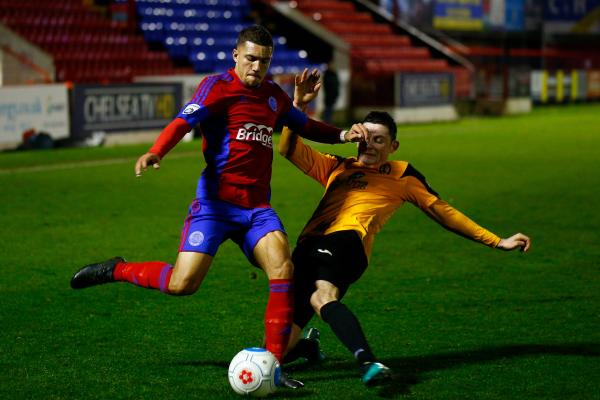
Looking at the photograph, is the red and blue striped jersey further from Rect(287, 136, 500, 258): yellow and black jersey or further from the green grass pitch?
the green grass pitch

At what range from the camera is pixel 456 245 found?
9.52 metres

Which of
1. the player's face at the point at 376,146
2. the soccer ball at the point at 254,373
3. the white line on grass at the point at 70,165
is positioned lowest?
the white line on grass at the point at 70,165

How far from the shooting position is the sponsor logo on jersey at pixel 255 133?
17.9 ft

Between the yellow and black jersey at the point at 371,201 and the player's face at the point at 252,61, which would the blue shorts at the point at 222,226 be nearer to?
the yellow and black jersey at the point at 371,201

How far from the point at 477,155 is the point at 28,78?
30.2 ft

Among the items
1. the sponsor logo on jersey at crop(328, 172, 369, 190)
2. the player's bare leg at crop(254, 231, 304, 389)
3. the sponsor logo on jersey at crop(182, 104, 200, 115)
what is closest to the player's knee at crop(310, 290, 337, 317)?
the player's bare leg at crop(254, 231, 304, 389)

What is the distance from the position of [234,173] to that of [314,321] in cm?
150

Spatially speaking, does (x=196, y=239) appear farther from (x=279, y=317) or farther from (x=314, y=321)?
(x=314, y=321)

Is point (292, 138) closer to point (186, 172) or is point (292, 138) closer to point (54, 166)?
point (186, 172)

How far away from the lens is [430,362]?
5582mm

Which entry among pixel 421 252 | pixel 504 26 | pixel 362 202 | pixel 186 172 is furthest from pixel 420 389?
pixel 504 26

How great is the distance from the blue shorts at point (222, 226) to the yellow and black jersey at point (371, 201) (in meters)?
0.39

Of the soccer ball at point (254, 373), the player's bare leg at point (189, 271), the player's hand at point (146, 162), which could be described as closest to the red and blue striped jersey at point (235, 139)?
the player's bare leg at point (189, 271)

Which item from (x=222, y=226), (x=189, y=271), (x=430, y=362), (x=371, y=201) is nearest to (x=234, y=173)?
(x=222, y=226)
